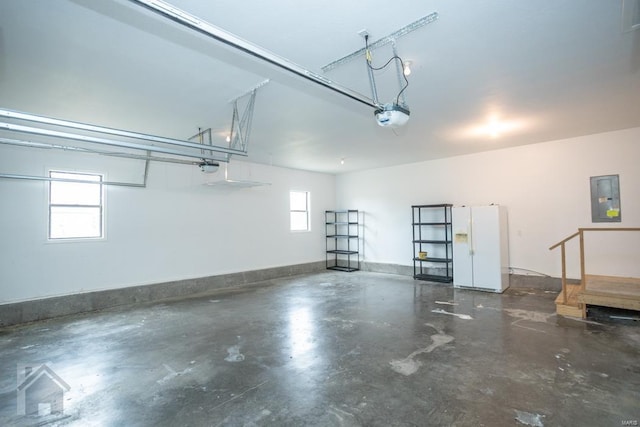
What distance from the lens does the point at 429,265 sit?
24.7 feet

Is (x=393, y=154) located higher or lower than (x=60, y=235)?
higher

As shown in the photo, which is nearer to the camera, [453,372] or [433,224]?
[453,372]

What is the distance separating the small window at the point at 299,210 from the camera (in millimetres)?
8617

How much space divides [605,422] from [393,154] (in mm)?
5415

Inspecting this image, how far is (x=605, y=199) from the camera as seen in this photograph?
212 inches

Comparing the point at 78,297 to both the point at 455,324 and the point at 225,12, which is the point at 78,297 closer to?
the point at 225,12

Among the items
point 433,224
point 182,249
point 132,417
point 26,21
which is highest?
point 26,21

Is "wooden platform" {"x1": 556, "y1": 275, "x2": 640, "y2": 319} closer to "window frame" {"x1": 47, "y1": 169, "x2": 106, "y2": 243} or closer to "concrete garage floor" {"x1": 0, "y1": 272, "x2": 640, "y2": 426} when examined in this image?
"concrete garage floor" {"x1": 0, "y1": 272, "x2": 640, "y2": 426}

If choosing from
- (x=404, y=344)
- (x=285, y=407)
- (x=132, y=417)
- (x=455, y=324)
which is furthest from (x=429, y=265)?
(x=132, y=417)

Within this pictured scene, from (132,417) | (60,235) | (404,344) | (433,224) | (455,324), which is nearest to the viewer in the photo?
(132,417)

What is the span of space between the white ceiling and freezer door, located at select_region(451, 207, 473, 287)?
2.01 m

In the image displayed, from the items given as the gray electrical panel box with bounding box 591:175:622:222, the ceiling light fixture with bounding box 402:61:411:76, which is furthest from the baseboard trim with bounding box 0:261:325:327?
the gray electrical panel box with bounding box 591:175:622:222

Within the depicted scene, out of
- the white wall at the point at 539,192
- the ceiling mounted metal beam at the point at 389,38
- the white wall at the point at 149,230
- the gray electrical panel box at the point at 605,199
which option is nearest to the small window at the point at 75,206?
the white wall at the point at 149,230

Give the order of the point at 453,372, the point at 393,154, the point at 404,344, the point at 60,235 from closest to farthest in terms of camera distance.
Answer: the point at 453,372, the point at 404,344, the point at 60,235, the point at 393,154
